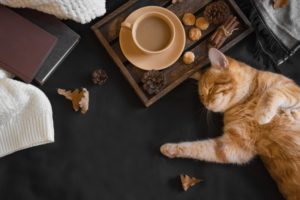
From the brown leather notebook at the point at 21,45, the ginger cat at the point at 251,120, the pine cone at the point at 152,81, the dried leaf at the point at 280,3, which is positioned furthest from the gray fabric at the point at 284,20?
the brown leather notebook at the point at 21,45

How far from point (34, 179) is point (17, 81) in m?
0.30

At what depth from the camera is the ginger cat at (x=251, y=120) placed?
0.97m

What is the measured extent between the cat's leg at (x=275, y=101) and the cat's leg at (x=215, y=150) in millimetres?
108

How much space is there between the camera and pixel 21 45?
0.94 metres

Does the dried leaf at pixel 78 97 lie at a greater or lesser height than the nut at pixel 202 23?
greater

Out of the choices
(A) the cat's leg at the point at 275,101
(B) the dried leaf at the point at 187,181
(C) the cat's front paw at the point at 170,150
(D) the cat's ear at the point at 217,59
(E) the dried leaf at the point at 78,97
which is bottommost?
(B) the dried leaf at the point at 187,181

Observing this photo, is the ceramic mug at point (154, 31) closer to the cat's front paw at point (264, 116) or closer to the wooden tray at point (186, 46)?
the wooden tray at point (186, 46)

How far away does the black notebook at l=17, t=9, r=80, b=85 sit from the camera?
983 mm

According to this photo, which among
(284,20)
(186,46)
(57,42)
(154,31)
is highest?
(57,42)

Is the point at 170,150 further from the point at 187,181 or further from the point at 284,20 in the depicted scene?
the point at 284,20

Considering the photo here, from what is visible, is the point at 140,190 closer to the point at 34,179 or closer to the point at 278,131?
the point at 34,179

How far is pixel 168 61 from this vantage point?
1037mm

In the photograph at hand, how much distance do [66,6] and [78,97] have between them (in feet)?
0.93

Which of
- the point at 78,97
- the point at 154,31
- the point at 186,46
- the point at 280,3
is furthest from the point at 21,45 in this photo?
the point at 280,3
